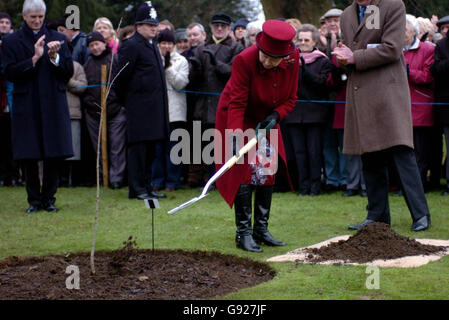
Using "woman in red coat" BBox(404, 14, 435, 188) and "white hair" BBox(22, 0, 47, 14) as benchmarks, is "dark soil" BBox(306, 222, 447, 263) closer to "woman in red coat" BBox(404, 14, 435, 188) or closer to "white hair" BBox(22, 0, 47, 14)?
"woman in red coat" BBox(404, 14, 435, 188)

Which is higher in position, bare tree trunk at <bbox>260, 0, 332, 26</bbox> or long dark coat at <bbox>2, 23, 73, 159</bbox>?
bare tree trunk at <bbox>260, 0, 332, 26</bbox>

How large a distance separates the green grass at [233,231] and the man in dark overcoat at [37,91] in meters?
0.92

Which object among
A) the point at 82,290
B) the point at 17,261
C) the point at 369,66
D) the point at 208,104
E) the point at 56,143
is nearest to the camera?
the point at 82,290

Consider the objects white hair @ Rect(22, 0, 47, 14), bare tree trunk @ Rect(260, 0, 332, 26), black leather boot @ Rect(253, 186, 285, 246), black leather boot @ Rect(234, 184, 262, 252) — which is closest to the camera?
black leather boot @ Rect(234, 184, 262, 252)

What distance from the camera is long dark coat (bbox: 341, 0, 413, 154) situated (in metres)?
7.45

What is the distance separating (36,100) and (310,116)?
13.0 feet

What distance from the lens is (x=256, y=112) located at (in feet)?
23.1

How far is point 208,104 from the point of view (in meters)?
11.4

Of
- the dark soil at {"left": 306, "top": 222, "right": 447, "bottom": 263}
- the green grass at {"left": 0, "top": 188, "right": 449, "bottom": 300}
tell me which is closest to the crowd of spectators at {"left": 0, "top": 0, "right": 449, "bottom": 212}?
the green grass at {"left": 0, "top": 188, "right": 449, "bottom": 300}

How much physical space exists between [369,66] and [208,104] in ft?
14.2

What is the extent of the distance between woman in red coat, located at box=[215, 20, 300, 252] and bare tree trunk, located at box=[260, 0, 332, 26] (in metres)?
10.2

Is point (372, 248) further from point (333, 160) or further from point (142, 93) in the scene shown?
point (142, 93)

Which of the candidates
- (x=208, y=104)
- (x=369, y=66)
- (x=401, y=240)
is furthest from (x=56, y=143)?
(x=401, y=240)

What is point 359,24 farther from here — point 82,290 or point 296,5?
point 296,5
